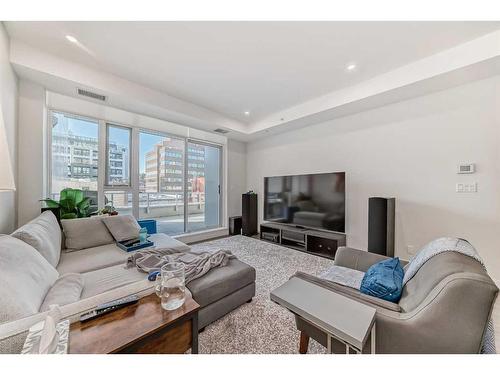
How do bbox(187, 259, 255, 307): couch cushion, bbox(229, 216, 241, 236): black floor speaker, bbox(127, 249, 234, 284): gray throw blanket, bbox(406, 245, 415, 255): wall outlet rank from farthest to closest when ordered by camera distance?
bbox(229, 216, 241, 236): black floor speaker → bbox(406, 245, 415, 255): wall outlet → bbox(127, 249, 234, 284): gray throw blanket → bbox(187, 259, 255, 307): couch cushion

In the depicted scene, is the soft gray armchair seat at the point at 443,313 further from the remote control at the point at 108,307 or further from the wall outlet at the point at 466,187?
the wall outlet at the point at 466,187

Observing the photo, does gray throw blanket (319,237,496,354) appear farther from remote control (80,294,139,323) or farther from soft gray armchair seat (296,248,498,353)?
remote control (80,294,139,323)

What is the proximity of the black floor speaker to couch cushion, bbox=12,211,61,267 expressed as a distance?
310 cm

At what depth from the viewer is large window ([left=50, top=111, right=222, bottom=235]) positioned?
3.00 meters

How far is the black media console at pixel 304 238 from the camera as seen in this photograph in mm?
3131

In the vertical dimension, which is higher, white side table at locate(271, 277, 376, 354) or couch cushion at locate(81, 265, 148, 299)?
white side table at locate(271, 277, 376, 354)

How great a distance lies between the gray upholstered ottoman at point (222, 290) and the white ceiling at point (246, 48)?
88.7 inches

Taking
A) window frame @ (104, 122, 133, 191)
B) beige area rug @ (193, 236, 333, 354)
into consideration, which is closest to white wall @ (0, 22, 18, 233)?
window frame @ (104, 122, 133, 191)

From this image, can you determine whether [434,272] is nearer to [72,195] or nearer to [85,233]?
[85,233]

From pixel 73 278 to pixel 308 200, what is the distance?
3152 millimetres

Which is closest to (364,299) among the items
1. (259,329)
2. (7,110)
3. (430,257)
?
(430,257)

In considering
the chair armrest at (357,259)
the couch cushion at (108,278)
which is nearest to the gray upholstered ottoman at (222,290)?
the couch cushion at (108,278)
